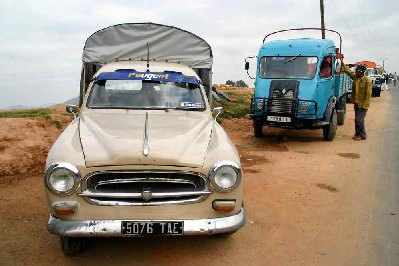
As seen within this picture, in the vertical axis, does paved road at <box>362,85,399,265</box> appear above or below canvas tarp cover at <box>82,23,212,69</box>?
below

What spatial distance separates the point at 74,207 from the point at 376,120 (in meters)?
13.6

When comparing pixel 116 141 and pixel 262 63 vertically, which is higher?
pixel 262 63

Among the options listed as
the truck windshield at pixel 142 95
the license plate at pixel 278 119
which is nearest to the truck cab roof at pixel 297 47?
the license plate at pixel 278 119

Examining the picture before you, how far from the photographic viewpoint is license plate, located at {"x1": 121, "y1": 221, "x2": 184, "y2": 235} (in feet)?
10.7

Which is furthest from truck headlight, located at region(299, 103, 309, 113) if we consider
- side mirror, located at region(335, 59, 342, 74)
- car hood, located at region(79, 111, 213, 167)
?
car hood, located at region(79, 111, 213, 167)

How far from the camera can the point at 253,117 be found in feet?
33.5

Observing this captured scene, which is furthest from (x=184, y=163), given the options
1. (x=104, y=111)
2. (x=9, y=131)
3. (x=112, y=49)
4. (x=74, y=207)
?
(x=9, y=131)

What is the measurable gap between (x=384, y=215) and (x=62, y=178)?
13.2 ft

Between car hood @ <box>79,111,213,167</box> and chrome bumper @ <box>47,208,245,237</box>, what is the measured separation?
484 mm

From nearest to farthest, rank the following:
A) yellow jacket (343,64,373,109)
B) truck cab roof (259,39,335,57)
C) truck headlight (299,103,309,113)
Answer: truck headlight (299,103,309,113), yellow jacket (343,64,373,109), truck cab roof (259,39,335,57)

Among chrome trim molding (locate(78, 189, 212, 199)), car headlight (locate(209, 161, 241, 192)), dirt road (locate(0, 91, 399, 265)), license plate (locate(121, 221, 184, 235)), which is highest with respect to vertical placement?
car headlight (locate(209, 161, 241, 192))

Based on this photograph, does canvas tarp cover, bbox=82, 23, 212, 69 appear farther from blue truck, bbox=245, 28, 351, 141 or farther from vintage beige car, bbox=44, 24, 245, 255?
vintage beige car, bbox=44, 24, 245, 255

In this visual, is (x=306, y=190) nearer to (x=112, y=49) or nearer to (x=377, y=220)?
(x=377, y=220)

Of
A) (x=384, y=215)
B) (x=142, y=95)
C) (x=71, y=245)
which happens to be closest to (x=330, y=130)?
(x=384, y=215)
